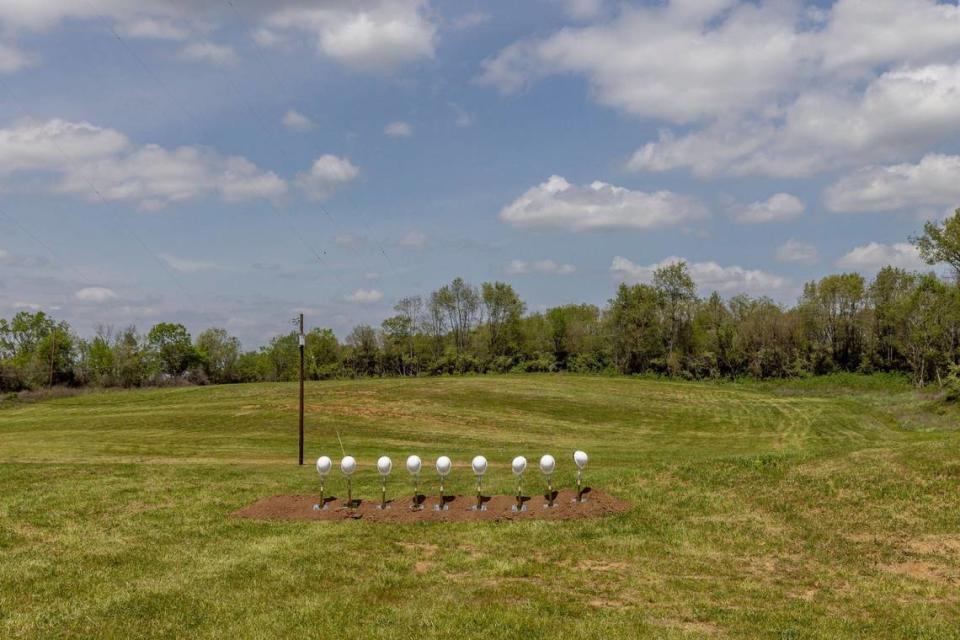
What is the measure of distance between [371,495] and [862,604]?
13135 mm

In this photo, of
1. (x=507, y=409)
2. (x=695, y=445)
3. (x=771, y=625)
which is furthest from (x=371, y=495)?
(x=507, y=409)

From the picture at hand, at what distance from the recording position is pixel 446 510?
17719 mm

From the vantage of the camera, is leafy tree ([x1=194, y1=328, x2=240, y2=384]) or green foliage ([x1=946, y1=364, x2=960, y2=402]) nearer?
green foliage ([x1=946, y1=364, x2=960, y2=402])

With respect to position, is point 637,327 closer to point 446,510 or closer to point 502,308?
point 502,308

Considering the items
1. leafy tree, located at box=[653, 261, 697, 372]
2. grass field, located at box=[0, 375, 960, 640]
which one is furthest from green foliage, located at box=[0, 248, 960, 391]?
grass field, located at box=[0, 375, 960, 640]

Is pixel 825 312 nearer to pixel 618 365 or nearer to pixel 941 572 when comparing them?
pixel 618 365

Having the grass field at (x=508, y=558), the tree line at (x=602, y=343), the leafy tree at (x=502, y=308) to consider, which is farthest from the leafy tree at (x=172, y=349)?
the grass field at (x=508, y=558)

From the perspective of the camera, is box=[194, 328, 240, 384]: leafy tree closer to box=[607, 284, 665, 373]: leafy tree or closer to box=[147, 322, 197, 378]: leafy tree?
box=[147, 322, 197, 378]: leafy tree

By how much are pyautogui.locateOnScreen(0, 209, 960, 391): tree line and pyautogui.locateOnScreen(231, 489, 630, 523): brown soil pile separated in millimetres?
60519

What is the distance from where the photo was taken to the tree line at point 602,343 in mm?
88625

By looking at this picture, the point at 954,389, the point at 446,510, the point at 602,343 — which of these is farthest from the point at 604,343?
the point at 446,510

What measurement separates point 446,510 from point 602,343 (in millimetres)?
96626

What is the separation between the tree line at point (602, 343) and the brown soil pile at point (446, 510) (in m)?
60.5

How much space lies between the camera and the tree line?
88.6 m
